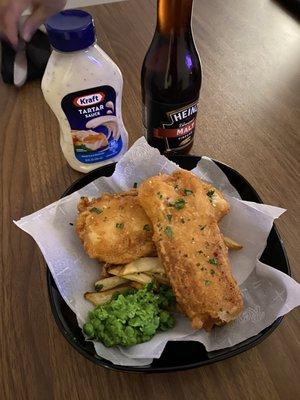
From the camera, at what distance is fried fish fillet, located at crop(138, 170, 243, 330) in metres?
0.62

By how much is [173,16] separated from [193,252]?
0.47 m

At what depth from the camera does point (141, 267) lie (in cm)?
68

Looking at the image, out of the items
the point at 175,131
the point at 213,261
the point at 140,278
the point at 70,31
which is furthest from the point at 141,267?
the point at 70,31

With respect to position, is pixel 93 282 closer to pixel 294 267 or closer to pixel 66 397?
pixel 66 397

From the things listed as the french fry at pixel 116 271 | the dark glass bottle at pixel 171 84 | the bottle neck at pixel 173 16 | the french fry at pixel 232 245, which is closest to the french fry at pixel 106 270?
the french fry at pixel 116 271

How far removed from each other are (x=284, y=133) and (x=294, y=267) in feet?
1.36

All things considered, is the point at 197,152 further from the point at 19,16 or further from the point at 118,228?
the point at 19,16

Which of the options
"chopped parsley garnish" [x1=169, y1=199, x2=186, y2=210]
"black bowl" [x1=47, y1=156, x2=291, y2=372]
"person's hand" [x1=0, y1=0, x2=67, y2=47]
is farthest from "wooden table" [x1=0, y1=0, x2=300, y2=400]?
"chopped parsley garnish" [x1=169, y1=199, x2=186, y2=210]

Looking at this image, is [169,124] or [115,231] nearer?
[115,231]

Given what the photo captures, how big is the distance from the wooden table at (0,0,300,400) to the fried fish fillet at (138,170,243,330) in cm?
10

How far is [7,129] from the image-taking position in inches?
40.1

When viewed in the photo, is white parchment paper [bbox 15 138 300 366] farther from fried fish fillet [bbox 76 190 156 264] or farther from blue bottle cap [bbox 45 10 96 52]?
blue bottle cap [bbox 45 10 96 52]

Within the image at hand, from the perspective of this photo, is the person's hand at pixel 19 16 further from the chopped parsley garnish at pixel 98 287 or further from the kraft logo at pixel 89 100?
the chopped parsley garnish at pixel 98 287

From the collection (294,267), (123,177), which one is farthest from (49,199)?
(294,267)
